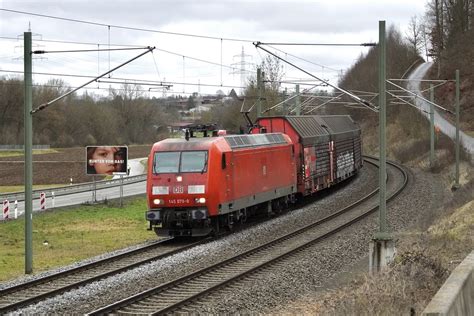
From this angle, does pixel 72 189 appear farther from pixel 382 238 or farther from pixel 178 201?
pixel 382 238

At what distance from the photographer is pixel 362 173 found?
46500 mm

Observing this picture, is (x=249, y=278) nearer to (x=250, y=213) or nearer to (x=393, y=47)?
(x=250, y=213)

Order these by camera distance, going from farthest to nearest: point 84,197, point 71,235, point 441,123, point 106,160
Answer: point 441,123, point 84,197, point 106,160, point 71,235

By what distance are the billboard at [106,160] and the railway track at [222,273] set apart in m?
18.8

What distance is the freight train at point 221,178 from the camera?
1930cm

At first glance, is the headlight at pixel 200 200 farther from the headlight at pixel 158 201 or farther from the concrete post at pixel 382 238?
the concrete post at pixel 382 238

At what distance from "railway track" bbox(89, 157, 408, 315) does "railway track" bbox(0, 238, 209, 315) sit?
1.81m

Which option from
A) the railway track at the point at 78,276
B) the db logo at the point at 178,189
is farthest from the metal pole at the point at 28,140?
the db logo at the point at 178,189

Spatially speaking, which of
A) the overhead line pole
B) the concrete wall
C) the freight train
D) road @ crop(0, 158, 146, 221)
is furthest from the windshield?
road @ crop(0, 158, 146, 221)

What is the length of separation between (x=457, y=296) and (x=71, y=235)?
20.2m

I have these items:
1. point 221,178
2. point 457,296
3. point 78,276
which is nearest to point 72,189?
point 221,178

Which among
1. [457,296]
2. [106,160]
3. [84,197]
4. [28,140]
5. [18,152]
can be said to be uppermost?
[28,140]

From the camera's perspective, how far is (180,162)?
777 inches

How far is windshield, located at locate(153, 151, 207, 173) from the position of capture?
19.5m
